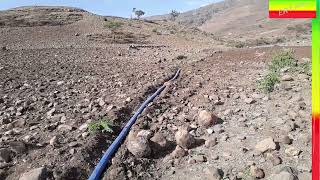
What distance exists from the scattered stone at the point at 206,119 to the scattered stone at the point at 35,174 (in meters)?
2.66

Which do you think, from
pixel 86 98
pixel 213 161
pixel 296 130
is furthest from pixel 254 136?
pixel 86 98

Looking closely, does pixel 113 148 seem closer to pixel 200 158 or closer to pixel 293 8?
pixel 200 158

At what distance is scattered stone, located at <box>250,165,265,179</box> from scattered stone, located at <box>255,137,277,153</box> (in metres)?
0.56

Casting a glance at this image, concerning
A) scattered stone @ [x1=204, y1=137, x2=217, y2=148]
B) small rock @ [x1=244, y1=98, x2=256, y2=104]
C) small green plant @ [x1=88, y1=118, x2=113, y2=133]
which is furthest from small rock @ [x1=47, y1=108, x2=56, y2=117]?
small rock @ [x1=244, y1=98, x2=256, y2=104]

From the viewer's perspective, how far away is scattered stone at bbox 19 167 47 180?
446 cm

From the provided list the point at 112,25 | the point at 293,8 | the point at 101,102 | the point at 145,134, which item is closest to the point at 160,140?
the point at 145,134

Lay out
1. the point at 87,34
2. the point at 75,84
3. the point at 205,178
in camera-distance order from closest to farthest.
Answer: the point at 205,178, the point at 75,84, the point at 87,34

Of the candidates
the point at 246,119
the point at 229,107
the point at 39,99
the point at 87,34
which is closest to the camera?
the point at 246,119

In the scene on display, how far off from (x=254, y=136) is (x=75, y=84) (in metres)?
5.48

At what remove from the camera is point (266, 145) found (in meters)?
5.23

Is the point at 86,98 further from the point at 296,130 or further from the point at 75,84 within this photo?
the point at 296,130

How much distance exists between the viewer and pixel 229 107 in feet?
24.4

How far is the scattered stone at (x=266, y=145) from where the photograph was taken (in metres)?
5.18

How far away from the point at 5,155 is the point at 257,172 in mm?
2918
